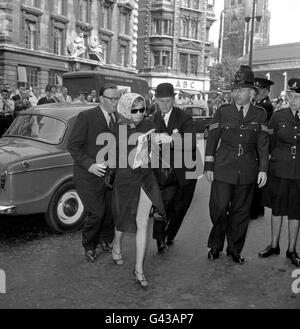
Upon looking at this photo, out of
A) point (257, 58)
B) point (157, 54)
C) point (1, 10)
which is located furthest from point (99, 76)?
point (257, 58)

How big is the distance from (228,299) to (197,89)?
5107 centimetres

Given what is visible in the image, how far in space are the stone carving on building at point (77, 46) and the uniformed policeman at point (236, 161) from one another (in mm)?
31134

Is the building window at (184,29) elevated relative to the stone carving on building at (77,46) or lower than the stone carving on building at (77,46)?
elevated

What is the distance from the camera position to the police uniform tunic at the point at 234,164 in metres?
4.73

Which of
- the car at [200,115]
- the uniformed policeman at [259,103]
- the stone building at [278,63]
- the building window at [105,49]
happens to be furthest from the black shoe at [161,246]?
the stone building at [278,63]

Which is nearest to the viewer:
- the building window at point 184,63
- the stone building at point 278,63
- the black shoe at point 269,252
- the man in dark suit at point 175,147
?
the man in dark suit at point 175,147

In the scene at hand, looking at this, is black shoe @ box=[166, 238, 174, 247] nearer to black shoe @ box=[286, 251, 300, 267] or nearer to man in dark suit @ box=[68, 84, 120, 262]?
man in dark suit @ box=[68, 84, 120, 262]

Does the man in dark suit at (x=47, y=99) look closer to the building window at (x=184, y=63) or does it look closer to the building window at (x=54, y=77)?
the building window at (x=54, y=77)

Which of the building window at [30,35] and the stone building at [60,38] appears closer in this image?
the stone building at [60,38]

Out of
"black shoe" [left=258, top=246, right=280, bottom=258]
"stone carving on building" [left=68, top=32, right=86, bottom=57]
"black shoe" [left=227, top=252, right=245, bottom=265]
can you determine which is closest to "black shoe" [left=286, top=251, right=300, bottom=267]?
"black shoe" [left=258, top=246, right=280, bottom=258]

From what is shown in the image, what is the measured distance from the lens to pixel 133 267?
15.3ft

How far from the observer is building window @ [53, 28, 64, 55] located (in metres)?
33.3

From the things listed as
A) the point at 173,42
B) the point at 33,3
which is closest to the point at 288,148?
the point at 33,3

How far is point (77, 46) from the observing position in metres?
34.4
